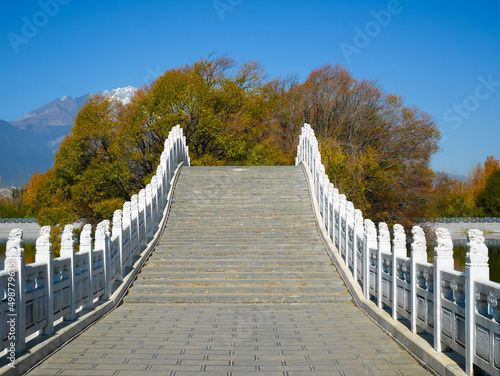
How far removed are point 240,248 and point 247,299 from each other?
3.12m

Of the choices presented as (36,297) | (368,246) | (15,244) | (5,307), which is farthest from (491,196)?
(5,307)

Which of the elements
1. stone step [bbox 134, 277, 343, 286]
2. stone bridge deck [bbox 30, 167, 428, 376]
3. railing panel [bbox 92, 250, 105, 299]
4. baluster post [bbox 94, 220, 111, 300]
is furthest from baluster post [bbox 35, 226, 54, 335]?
stone step [bbox 134, 277, 343, 286]

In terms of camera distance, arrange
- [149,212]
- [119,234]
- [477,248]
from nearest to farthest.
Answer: [477,248] < [119,234] < [149,212]

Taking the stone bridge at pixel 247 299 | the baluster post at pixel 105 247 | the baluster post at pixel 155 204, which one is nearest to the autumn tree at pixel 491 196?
the stone bridge at pixel 247 299

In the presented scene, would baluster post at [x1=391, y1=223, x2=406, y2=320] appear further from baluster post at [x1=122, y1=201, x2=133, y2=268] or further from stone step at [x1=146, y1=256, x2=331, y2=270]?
baluster post at [x1=122, y1=201, x2=133, y2=268]

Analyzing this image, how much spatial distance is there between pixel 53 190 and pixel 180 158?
11589mm

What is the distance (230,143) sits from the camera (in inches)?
1300

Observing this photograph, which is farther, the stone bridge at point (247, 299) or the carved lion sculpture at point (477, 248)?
the stone bridge at point (247, 299)

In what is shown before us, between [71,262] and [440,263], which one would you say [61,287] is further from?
[440,263]

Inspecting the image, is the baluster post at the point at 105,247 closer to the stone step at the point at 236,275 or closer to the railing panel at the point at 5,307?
the stone step at the point at 236,275

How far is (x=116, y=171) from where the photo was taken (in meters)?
30.5

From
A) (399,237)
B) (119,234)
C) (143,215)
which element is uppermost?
(143,215)

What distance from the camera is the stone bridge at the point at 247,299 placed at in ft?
19.8

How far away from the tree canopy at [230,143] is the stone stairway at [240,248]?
8.80 meters
